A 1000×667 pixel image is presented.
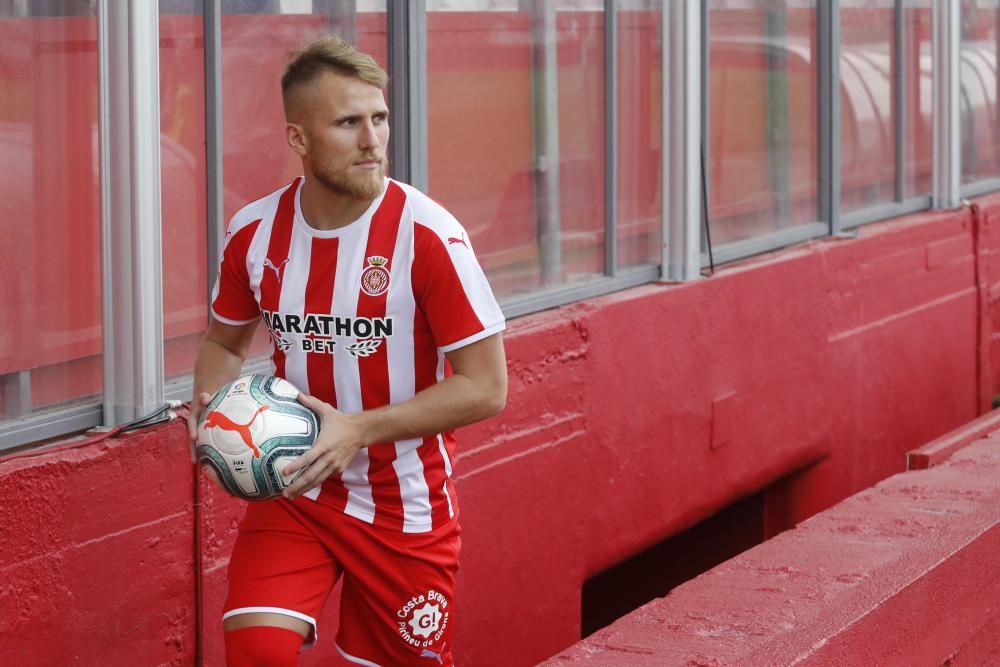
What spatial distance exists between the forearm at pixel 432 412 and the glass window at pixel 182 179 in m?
1.26

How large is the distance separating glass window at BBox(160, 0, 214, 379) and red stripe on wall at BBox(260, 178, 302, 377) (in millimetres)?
885

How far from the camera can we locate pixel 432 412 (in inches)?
151

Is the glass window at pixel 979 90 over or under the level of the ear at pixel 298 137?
over

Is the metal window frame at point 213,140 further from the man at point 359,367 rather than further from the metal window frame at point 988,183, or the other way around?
the metal window frame at point 988,183

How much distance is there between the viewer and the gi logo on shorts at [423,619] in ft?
13.2

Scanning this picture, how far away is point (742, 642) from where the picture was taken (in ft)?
14.5

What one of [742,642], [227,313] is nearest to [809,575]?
[742,642]

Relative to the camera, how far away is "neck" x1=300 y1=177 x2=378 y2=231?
3.94 m

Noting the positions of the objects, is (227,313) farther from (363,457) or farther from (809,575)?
(809,575)

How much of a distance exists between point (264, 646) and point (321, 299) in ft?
2.66

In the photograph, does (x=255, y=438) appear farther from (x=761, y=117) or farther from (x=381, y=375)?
(x=761, y=117)

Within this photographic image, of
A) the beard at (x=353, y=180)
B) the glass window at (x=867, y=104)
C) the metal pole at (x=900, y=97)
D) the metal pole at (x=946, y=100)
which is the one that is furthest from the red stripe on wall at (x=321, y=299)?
the metal pole at (x=946, y=100)

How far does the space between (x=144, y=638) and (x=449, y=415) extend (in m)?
1.40

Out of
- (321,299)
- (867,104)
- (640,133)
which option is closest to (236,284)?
(321,299)
